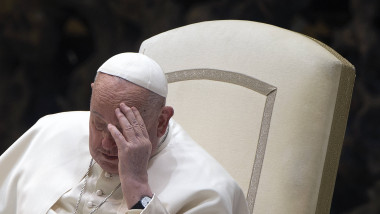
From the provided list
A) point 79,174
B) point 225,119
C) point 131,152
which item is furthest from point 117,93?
point 225,119

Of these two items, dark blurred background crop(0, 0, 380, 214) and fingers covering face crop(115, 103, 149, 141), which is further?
dark blurred background crop(0, 0, 380, 214)

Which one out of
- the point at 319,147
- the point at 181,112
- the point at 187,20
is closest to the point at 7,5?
the point at 187,20

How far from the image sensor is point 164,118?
2.99 metres

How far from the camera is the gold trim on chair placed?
11.2ft

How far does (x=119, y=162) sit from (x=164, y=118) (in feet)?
0.88

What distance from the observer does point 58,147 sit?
3393 millimetres

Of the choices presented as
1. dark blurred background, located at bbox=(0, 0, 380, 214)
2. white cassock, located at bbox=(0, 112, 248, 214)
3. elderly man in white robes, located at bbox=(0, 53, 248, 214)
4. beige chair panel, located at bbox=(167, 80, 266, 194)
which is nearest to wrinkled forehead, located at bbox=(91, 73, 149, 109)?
elderly man in white robes, located at bbox=(0, 53, 248, 214)

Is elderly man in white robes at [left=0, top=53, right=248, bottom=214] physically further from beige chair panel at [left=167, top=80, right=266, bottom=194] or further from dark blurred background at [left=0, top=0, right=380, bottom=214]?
dark blurred background at [left=0, top=0, right=380, bottom=214]

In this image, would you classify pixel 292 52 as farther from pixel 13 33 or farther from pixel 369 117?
pixel 13 33

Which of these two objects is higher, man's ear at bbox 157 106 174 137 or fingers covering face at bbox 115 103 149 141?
man's ear at bbox 157 106 174 137

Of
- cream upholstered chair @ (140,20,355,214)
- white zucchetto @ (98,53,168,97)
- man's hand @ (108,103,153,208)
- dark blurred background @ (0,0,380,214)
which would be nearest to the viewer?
man's hand @ (108,103,153,208)

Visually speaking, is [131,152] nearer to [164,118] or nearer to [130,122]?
[130,122]

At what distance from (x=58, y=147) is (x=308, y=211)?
1000mm

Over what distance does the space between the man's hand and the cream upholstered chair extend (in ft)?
2.33
